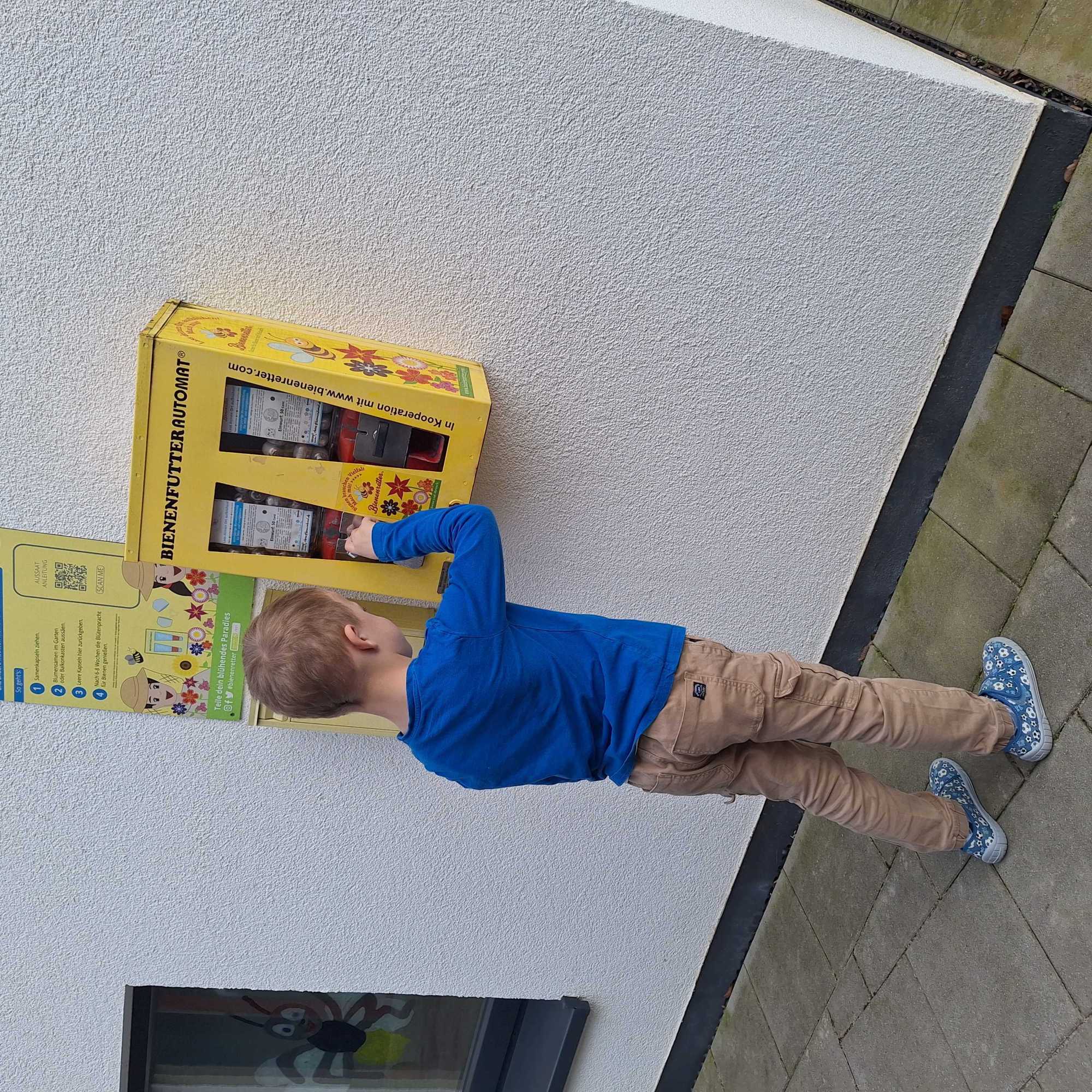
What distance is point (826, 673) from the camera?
1711mm

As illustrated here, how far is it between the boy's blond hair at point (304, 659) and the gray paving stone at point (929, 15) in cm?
187

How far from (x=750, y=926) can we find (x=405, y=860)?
3.16 ft

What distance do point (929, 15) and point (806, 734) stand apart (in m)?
1.73

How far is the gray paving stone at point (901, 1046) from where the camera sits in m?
1.87

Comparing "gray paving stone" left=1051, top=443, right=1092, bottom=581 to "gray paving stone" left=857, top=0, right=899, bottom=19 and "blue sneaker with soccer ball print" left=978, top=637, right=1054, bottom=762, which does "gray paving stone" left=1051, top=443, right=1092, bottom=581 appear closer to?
"blue sneaker with soccer ball print" left=978, top=637, right=1054, bottom=762

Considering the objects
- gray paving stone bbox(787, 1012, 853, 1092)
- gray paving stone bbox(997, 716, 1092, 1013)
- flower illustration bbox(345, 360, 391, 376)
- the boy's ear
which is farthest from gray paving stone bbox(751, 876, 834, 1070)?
flower illustration bbox(345, 360, 391, 376)

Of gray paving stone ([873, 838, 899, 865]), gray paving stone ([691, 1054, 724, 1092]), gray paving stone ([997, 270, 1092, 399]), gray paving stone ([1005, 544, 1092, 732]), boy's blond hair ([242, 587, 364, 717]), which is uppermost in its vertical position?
gray paving stone ([997, 270, 1092, 399])

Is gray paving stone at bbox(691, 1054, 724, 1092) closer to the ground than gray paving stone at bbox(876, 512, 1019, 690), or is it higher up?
closer to the ground

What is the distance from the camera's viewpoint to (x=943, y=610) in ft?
6.35

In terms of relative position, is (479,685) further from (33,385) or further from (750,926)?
(750,926)

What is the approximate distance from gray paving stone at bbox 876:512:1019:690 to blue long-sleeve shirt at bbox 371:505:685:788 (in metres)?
0.65

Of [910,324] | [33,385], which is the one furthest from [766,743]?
[33,385]

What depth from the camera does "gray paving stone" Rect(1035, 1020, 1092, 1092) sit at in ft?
5.02

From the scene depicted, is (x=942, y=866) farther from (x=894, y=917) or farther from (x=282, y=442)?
(x=282, y=442)
